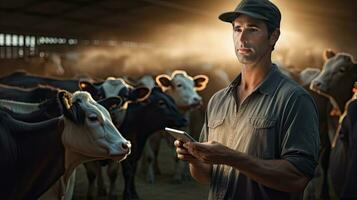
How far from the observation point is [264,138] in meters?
2.74

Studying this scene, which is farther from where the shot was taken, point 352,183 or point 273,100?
point 352,183

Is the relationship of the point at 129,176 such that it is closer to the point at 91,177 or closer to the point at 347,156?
the point at 91,177

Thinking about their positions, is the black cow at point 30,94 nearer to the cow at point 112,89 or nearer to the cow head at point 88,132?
the cow at point 112,89

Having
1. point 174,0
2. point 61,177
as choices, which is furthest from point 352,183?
point 174,0

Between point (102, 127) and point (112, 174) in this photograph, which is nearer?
point (102, 127)

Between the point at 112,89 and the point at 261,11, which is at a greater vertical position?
the point at 261,11

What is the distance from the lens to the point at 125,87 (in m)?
8.84

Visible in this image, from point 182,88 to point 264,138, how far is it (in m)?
7.74

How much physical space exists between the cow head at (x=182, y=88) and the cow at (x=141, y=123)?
112 cm

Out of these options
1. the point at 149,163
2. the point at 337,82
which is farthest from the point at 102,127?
the point at 149,163

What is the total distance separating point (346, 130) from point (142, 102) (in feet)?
11.7

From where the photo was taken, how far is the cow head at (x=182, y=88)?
406 inches

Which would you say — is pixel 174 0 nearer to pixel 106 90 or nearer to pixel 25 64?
pixel 25 64

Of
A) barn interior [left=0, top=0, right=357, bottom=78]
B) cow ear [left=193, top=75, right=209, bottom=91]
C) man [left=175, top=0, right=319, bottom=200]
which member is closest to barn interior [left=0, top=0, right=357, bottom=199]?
barn interior [left=0, top=0, right=357, bottom=78]
